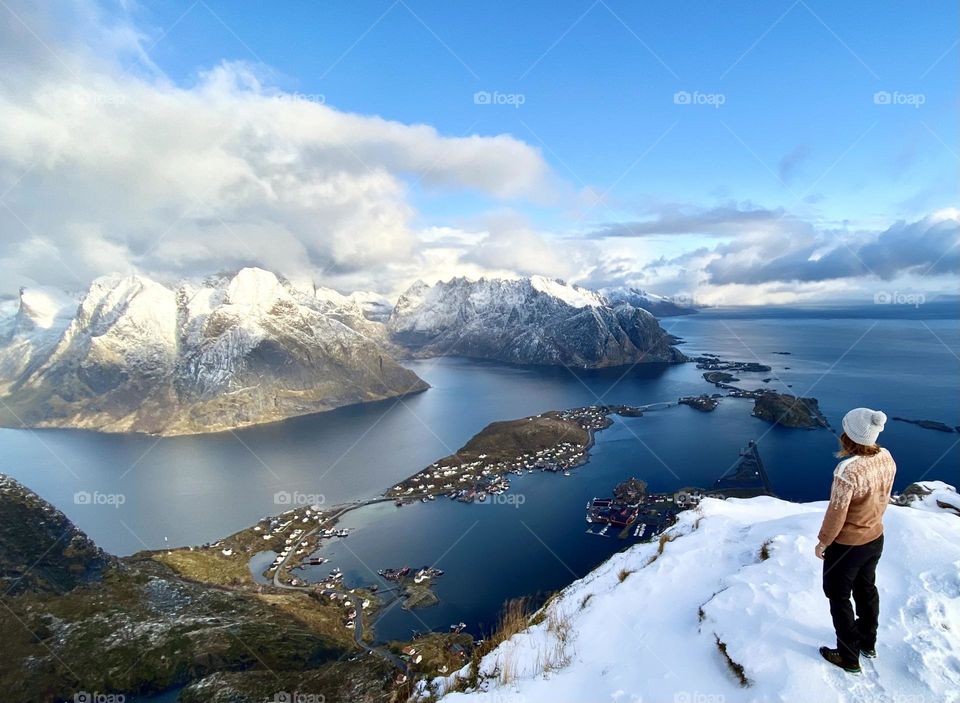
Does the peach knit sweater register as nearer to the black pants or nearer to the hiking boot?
the black pants

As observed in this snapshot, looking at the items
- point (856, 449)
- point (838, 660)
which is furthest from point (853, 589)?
point (856, 449)

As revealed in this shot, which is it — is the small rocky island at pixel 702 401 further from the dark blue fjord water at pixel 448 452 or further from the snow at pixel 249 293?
the snow at pixel 249 293

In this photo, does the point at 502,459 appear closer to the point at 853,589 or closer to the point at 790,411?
the point at 790,411

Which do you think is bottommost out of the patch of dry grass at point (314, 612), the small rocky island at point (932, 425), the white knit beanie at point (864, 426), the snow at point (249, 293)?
the small rocky island at point (932, 425)

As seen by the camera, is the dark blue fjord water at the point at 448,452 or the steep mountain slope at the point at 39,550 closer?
the steep mountain slope at the point at 39,550

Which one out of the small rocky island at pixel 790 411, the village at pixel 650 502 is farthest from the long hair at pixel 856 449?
the small rocky island at pixel 790 411

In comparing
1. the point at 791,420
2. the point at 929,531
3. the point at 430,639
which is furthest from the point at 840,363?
the point at 929,531

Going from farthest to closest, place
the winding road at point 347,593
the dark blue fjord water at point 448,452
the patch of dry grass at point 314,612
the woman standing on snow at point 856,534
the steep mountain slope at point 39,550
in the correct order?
1. the dark blue fjord water at point 448,452
2. the patch of dry grass at point 314,612
3. the steep mountain slope at point 39,550
4. the winding road at point 347,593
5. the woman standing on snow at point 856,534
